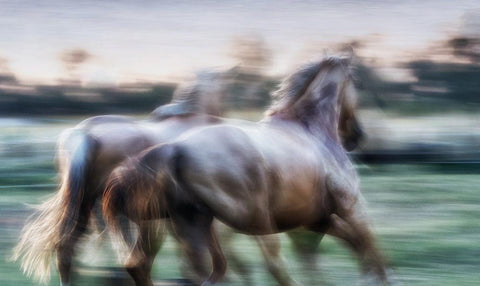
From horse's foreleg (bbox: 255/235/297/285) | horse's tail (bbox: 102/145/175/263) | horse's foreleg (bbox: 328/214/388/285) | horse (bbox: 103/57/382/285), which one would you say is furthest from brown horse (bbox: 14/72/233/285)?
horse's foreleg (bbox: 328/214/388/285)

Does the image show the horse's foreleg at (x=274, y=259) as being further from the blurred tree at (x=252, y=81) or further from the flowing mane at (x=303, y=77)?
the blurred tree at (x=252, y=81)

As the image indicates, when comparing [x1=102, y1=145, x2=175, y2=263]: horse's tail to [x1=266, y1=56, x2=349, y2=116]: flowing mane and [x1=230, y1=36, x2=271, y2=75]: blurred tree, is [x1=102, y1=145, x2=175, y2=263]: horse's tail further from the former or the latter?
[x1=230, y1=36, x2=271, y2=75]: blurred tree

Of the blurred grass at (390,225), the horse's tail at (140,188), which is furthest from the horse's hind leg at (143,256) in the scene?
the blurred grass at (390,225)

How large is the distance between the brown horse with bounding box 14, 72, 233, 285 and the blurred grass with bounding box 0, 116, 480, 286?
0.22 m

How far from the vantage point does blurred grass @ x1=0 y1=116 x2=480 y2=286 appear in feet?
18.7

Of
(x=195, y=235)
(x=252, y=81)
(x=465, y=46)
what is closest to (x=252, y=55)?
(x=252, y=81)

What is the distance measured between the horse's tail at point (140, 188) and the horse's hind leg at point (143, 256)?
16 cm

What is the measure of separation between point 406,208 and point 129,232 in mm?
5019

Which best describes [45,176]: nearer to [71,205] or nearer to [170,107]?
[170,107]

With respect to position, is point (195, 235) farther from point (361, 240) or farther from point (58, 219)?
point (361, 240)

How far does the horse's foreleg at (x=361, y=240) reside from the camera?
528cm

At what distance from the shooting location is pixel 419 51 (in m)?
14.6

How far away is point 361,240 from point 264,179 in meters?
1.09

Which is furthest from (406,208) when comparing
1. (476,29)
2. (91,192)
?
(476,29)
